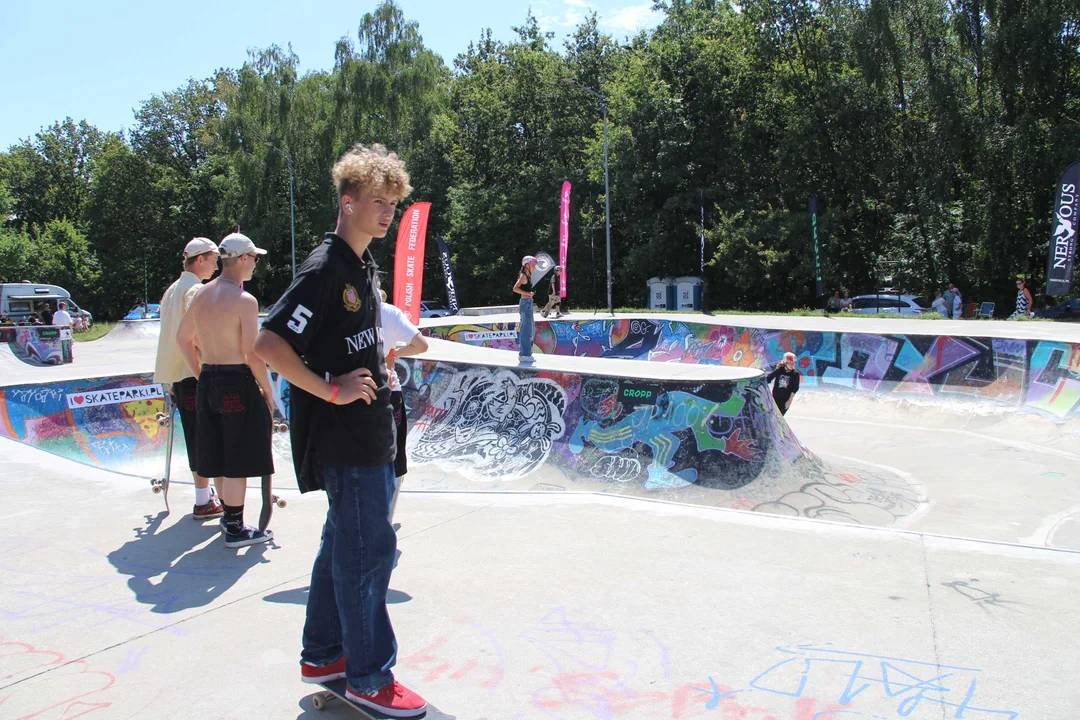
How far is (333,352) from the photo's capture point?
2426mm

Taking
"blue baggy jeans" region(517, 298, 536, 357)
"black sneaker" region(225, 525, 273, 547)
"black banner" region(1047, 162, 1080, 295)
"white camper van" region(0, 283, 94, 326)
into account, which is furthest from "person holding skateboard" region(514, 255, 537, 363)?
"white camper van" region(0, 283, 94, 326)

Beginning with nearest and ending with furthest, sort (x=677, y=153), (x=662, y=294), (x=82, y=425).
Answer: (x=82, y=425) → (x=662, y=294) → (x=677, y=153)

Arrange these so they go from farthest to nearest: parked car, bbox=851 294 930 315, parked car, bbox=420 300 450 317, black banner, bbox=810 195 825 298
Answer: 1. parked car, bbox=420 300 450 317
2. parked car, bbox=851 294 930 315
3. black banner, bbox=810 195 825 298

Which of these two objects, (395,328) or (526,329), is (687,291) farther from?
(395,328)

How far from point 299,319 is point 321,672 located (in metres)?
1.21

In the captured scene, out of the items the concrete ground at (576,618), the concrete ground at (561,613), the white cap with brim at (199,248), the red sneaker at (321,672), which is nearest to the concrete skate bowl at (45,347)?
the concrete ground at (561,613)

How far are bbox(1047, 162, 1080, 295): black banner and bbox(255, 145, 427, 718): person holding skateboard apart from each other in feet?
68.7

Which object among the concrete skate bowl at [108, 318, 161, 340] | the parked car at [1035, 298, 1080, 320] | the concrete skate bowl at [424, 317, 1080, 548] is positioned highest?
the parked car at [1035, 298, 1080, 320]

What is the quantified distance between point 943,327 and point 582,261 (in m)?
22.6

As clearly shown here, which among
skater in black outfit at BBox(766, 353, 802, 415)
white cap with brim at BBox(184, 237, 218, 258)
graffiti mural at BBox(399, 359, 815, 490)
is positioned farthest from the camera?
skater in black outfit at BBox(766, 353, 802, 415)

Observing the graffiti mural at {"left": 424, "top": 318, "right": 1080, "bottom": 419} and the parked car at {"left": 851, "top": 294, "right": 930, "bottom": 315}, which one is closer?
the graffiti mural at {"left": 424, "top": 318, "right": 1080, "bottom": 419}

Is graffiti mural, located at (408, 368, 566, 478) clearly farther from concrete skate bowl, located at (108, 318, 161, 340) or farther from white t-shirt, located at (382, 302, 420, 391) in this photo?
concrete skate bowl, located at (108, 318, 161, 340)

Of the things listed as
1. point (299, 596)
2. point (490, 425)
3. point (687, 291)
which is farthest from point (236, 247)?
point (687, 291)

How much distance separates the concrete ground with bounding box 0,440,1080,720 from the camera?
2.64 m
